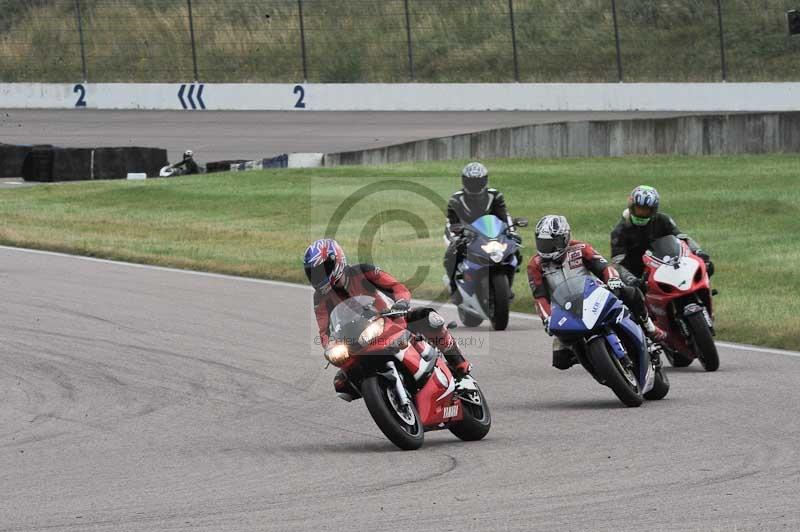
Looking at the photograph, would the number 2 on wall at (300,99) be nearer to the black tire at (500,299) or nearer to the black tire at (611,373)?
the black tire at (500,299)

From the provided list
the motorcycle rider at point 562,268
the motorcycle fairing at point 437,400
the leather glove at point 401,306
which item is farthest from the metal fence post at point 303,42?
the leather glove at point 401,306

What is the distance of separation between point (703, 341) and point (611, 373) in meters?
2.08

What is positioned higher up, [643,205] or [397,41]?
[397,41]

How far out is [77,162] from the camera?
112ft

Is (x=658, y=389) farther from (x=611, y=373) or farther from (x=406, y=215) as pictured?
(x=406, y=215)

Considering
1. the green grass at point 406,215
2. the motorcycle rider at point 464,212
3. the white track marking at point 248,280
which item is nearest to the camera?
the white track marking at point 248,280

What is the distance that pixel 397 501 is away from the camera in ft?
24.9

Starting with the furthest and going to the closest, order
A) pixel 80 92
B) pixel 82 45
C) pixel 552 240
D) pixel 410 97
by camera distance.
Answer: pixel 82 45
pixel 80 92
pixel 410 97
pixel 552 240

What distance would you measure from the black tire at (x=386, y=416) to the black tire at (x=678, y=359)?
4230 mm

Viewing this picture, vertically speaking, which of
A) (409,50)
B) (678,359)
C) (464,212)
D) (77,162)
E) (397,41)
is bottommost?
(678,359)

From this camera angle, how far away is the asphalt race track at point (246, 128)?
37.6 m

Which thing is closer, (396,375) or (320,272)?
(396,375)

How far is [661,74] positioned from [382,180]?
52.3 ft

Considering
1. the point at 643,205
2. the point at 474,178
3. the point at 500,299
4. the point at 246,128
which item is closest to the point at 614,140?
the point at 246,128
